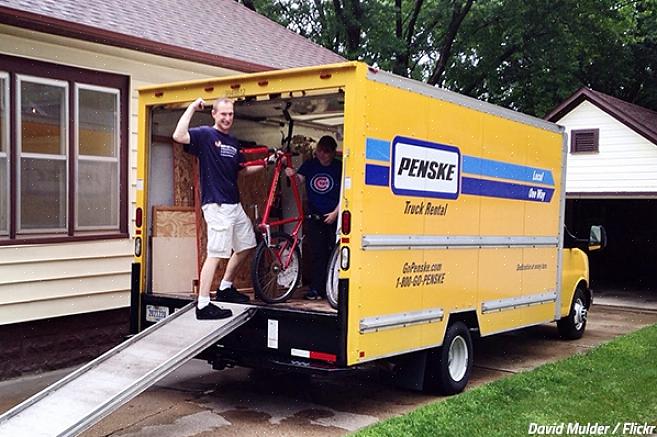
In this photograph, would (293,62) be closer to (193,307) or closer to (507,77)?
(193,307)

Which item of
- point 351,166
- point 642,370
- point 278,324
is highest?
point 351,166

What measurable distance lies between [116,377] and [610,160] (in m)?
14.7

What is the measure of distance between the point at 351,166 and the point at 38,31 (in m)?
3.83

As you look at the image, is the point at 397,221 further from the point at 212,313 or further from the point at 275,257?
the point at 212,313

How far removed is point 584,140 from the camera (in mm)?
17953

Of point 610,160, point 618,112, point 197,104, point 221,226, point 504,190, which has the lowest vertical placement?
point 221,226

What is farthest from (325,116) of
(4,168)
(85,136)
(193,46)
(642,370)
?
(642,370)

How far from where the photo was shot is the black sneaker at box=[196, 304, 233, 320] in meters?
6.32

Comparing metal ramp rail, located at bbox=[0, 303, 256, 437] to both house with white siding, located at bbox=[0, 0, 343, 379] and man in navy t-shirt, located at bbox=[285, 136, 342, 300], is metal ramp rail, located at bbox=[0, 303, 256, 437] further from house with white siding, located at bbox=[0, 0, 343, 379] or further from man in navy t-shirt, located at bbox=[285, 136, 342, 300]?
house with white siding, located at bbox=[0, 0, 343, 379]

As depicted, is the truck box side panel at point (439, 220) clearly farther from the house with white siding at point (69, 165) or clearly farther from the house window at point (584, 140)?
the house window at point (584, 140)

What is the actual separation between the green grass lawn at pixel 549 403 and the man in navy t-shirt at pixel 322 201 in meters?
1.86

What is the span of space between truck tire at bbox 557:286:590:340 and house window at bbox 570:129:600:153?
8.29m

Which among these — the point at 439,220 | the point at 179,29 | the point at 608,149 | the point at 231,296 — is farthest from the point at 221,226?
the point at 608,149

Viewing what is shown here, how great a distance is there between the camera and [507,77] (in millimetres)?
25031
